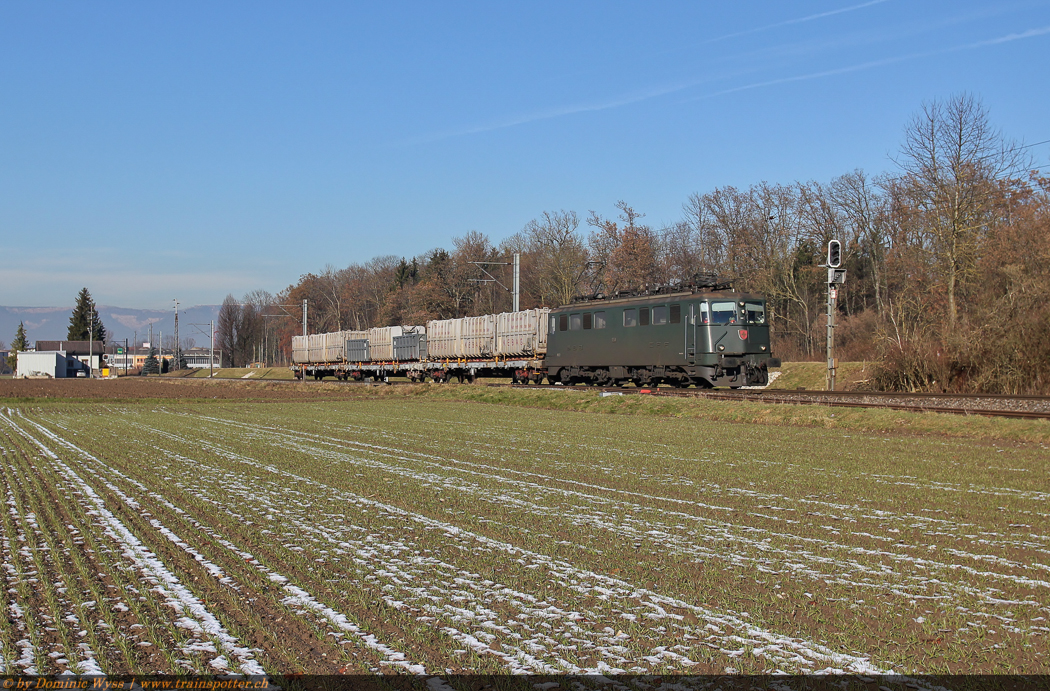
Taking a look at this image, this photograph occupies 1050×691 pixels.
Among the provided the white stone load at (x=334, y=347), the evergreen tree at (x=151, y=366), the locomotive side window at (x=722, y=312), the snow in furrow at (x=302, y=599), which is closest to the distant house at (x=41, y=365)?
the evergreen tree at (x=151, y=366)

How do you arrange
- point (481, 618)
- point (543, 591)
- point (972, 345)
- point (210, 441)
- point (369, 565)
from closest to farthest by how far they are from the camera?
point (481, 618), point (543, 591), point (369, 565), point (210, 441), point (972, 345)

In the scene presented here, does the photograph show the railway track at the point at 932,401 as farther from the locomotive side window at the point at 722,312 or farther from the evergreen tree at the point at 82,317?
the evergreen tree at the point at 82,317

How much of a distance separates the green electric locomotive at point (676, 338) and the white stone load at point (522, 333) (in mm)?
3636

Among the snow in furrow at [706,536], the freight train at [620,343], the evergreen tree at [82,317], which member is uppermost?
the evergreen tree at [82,317]

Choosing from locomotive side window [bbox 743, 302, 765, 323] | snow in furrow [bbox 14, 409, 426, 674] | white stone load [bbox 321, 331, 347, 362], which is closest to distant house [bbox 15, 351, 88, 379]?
white stone load [bbox 321, 331, 347, 362]

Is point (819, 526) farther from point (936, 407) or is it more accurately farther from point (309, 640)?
point (936, 407)

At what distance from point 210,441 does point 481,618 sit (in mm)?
13301

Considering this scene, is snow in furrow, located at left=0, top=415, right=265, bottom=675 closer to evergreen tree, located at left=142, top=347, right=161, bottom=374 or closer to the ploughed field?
the ploughed field

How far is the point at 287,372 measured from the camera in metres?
85.6

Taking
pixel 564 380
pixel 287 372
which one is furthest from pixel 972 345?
pixel 287 372

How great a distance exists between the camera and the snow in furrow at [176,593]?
4.87 meters

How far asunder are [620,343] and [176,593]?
86.8 ft

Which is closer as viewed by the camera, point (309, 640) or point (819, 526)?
point (309, 640)

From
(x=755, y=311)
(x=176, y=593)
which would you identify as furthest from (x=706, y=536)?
(x=755, y=311)
